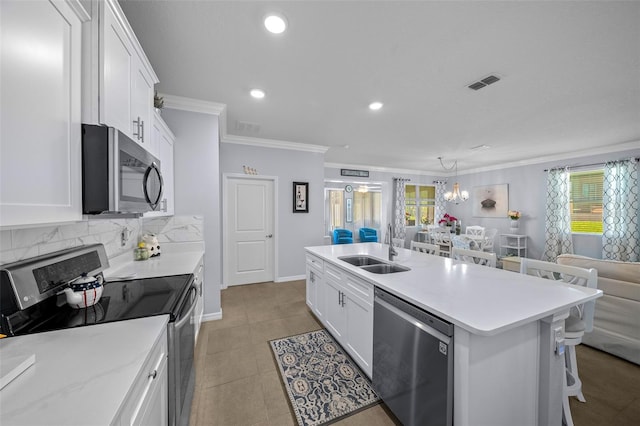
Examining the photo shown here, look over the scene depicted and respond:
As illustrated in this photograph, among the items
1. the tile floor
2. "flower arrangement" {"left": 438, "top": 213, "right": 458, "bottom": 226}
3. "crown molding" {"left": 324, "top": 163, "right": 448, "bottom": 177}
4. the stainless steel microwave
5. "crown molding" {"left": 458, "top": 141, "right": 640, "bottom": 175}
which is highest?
"crown molding" {"left": 324, "top": 163, "right": 448, "bottom": 177}

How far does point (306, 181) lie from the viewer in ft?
15.1

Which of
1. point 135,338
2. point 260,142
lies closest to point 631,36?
point 135,338

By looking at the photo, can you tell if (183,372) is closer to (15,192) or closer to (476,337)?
(15,192)

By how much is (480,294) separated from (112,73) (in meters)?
2.32

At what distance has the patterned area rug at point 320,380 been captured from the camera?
162 cm

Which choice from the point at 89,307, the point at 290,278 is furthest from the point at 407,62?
the point at 290,278

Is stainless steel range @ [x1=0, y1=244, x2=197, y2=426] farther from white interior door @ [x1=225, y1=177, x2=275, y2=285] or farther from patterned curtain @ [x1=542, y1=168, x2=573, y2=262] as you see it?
patterned curtain @ [x1=542, y1=168, x2=573, y2=262]

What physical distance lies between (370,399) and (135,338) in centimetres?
162

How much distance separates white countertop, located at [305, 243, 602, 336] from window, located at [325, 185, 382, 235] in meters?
4.60

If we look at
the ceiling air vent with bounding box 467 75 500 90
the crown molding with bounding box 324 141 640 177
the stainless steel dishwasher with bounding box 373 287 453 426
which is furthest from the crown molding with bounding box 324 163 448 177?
the stainless steel dishwasher with bounding box 373 287 453 426

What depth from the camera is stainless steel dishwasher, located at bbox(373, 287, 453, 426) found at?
114 cm

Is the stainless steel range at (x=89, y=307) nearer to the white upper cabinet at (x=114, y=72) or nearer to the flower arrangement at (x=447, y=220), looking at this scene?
the white upper cabinet at (x=114, y=72)

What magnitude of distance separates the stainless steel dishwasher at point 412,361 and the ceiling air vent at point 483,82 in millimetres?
2249

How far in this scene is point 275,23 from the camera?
5.16 ft
